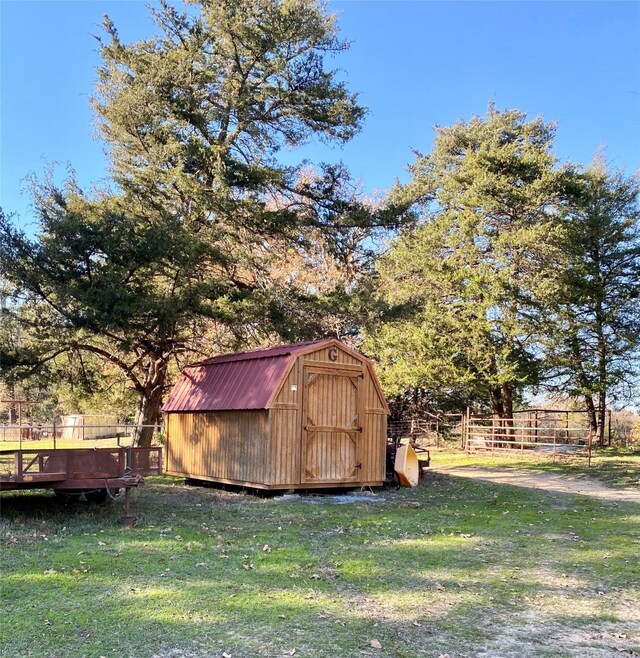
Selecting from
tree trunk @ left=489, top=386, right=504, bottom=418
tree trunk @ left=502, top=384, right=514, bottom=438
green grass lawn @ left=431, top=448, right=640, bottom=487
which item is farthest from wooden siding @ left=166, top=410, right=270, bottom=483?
tree trunk @ left=489, top=386, right=504, bottom=418

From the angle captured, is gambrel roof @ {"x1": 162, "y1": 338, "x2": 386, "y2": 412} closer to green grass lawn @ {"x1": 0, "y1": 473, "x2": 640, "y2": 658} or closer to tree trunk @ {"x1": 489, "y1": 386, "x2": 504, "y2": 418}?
green grass lawn @ {"x1": 0, "y1": 473, "x2": 640, "y2": 658}

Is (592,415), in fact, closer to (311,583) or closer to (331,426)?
(331,426)

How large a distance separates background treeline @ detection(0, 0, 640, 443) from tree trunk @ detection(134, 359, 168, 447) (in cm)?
6

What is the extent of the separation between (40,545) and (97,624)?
112 inches

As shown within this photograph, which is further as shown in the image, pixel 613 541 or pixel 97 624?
pixel 613 541

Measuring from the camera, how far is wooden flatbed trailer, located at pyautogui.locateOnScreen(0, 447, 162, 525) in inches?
315

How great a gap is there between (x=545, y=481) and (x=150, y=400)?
411 inches

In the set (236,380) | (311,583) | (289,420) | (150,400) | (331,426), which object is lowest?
(311,583)

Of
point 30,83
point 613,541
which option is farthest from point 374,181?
point 613,541

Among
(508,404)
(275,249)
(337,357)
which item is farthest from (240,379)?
(508,404)

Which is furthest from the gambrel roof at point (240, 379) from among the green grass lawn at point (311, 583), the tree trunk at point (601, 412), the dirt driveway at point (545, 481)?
the tree trunk at point (601, 412)

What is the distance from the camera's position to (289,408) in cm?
1160

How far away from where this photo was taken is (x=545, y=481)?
1571cm

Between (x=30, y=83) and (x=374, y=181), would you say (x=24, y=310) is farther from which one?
(x=374, y=181)
